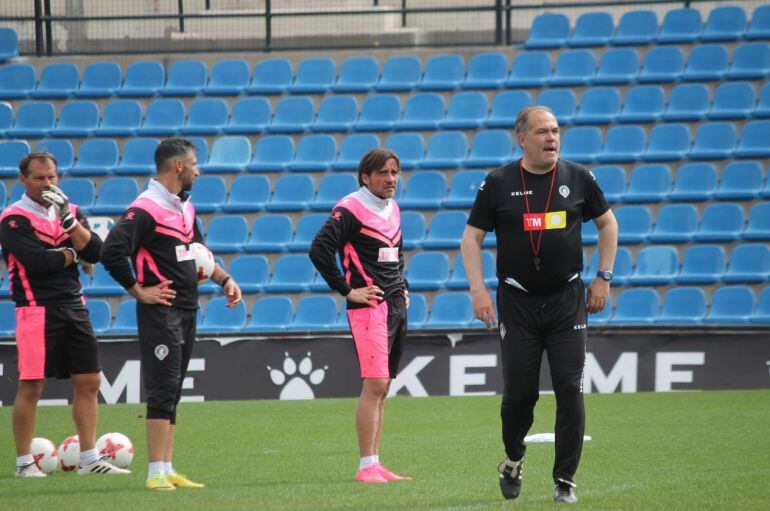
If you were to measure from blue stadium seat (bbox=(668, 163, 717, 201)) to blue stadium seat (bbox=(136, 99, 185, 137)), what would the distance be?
704 centimetres

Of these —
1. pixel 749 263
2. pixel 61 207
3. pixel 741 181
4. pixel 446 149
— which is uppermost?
pixel 446 149

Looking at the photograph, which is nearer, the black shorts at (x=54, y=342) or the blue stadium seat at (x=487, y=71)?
the black shorts at (x=54, y=342)

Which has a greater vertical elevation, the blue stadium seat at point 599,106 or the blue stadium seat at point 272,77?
the blue stadium seat at point 272,77

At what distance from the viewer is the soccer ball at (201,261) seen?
23.7 feet

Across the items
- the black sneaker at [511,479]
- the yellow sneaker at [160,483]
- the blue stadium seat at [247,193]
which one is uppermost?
the blue stadium seat at [247,193]

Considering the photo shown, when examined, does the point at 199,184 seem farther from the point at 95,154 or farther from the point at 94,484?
the point at 94,484

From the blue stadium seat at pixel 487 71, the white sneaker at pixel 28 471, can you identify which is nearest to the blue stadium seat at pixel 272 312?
the blue stadium seat at pixel 487 71

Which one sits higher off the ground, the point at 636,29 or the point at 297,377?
the point at 636,29

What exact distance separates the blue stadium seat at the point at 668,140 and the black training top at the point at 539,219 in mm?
9570

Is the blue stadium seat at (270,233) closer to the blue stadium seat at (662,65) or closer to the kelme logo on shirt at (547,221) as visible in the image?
the blue stadium seat at (662,65)

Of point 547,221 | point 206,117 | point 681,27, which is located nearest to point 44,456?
point 547,221

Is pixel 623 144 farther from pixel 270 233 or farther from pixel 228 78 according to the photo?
pixel 228 78

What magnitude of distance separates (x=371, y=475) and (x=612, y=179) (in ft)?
29.4

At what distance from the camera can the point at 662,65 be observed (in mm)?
16469
